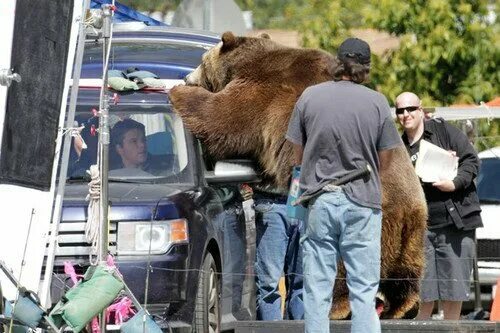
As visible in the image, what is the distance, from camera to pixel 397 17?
20484mm

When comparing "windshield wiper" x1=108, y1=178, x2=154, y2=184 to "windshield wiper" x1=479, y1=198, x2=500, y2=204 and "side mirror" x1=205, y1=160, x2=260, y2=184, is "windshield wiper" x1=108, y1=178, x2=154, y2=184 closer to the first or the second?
"side mirror" x1=205, y1=160, x2=260, y2=184

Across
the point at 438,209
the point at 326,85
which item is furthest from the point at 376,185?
the point at 438,209

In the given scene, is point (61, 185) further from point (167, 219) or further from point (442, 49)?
point (442, 49)

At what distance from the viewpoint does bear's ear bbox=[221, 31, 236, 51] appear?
9430 millimetres

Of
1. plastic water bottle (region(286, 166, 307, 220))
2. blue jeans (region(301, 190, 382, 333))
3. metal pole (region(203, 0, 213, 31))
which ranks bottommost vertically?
blue jeans (region(301, 190, 382, 333))

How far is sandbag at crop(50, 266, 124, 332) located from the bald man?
12.6 ft

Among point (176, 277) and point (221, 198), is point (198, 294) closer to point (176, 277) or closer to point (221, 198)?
point (176, 277)

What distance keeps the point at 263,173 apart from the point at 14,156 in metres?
2.94

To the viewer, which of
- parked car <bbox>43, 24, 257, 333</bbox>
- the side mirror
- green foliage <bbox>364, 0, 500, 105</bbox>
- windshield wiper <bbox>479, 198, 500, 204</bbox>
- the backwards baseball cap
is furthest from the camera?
green foliage <bbox>364, 0, 500, 105</bbox>

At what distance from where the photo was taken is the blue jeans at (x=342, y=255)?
7.55 m

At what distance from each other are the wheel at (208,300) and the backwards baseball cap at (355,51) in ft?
6.04

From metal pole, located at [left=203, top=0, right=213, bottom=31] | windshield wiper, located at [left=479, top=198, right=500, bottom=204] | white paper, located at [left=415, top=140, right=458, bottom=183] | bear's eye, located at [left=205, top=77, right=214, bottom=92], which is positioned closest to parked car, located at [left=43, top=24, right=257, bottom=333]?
bear's eye, located at [left=205, top=77, right=214, bottom=92]

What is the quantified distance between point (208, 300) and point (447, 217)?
242 centimetres

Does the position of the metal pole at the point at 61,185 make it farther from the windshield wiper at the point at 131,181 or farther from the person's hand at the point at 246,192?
the person's hand at the point at 246,192
